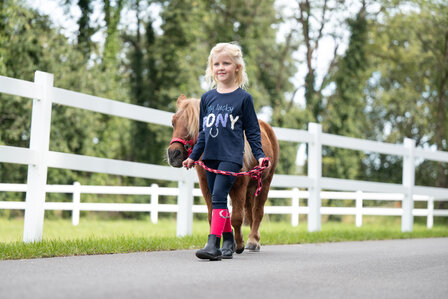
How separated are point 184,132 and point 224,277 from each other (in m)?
1.62

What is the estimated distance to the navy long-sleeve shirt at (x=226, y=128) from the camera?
16.1ft

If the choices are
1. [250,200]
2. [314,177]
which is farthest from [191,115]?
[314,177]

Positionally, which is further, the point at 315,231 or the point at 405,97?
the point at 405,97

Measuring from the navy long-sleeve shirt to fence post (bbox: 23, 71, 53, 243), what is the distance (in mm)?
1669

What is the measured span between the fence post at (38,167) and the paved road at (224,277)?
3.40ft

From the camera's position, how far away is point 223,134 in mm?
4906

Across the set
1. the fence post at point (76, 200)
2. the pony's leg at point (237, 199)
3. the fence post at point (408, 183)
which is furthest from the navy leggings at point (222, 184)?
the fence post at point (76, 200)

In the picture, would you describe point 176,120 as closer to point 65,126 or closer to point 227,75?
point 227,75

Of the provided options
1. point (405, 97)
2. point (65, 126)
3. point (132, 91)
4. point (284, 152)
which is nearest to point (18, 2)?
point (65, 126)

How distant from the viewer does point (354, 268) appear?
4.67 meters

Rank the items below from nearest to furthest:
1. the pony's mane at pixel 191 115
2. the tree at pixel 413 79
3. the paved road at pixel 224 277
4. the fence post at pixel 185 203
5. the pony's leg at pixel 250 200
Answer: the paved road at pixel 224 277, the pony's mane at pixel 191 115, the pony's leg at pixel 250 200, the fence post at pixel 185 203, the tree at pixel 413 79

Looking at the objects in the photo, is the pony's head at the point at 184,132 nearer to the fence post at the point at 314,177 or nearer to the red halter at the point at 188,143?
the red halter at the point at 188,143

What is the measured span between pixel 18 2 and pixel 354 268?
14.0 meters

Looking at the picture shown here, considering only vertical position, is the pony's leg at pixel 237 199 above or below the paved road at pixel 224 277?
above
